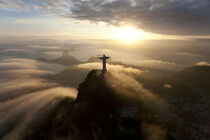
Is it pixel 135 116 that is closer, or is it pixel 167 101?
pixel 135 116

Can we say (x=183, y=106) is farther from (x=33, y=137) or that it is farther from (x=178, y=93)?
(x=33, y=137)

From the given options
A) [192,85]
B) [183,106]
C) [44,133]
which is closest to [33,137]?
[44,133]

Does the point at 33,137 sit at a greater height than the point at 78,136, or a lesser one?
lesser

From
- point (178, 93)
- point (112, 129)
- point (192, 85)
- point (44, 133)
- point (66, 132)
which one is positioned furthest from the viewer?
point (192, 85)

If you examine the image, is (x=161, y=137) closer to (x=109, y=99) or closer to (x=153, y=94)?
(x=109, y=99)

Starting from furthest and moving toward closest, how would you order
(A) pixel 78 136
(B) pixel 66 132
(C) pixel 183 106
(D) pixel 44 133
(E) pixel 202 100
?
1. (E) pixel 202 100
2. (C) pixel 183 106
3. (D) pixel 44 133
4. (B) pixel 66 132
5. (A) pixel 78 136

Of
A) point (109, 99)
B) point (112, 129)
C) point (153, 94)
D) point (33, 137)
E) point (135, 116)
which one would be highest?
point (109, 99)
